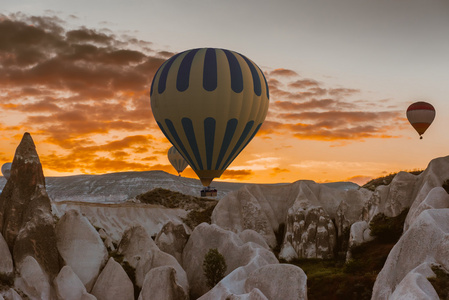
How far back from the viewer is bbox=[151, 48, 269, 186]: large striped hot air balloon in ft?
203

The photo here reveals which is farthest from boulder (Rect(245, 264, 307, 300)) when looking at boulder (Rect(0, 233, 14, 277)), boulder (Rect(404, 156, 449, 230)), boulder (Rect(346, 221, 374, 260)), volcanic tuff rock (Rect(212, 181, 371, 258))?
volcanic tuff rock (Rect(212, 181, 371, 258))

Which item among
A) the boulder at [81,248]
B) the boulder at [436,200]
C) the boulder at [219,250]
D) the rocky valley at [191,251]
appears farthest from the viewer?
Answer: the boulder at [219,250]

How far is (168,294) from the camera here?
4447 cm

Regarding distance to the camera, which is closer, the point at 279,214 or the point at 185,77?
the point at 185,77

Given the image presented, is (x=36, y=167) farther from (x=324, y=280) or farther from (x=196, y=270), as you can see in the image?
(x=324, y=280)

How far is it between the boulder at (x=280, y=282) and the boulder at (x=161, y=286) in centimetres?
859

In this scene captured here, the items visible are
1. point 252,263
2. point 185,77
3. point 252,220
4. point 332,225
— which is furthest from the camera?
point 252,220

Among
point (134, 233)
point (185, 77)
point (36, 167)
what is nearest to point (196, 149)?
point (185, 77)

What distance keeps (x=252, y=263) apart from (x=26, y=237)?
66.8 ft

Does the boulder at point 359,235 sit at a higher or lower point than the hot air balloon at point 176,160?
lower

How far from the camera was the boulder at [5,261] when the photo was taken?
144ft

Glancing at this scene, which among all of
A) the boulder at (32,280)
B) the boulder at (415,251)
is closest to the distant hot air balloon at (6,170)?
the boulder at (32,280)

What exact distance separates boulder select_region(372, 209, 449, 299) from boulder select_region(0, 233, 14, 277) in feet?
98.3

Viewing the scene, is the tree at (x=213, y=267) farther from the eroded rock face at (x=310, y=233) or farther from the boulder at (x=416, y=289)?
the eroded rock face at (x=310, y=233)
